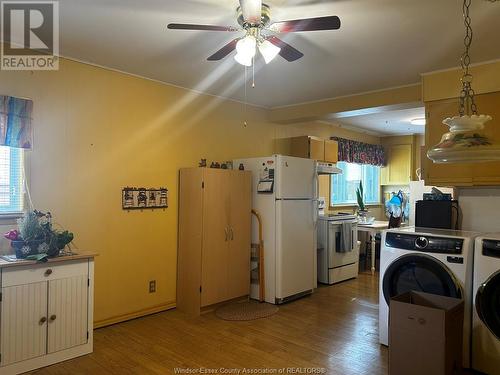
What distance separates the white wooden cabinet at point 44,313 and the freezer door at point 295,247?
200 cm

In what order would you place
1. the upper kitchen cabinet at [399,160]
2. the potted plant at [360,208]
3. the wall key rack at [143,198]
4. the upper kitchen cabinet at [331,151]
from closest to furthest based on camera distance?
the wall key rack at [143,198]
the upper kitchen cabinet at [331,151]
the potted plant at [360,208]
the upper kitchen cabinet at [399,160]

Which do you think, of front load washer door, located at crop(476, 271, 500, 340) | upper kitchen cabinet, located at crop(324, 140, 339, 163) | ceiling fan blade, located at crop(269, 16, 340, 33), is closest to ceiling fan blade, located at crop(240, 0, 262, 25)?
ceiling fan blade, located at crop(269, 16, 340, 33)

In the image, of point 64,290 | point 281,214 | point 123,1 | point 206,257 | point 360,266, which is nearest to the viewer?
point 123,1

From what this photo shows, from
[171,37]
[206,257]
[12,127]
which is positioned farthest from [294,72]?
[12,127]

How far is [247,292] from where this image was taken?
427 cm

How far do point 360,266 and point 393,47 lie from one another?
4168mm

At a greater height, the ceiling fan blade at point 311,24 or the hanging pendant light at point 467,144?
the ceiling fan blade at point 311,24

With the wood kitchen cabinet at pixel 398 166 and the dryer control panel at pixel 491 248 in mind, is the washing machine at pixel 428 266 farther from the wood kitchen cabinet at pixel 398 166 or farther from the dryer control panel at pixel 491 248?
the wood kitchen cabinet at pixel 398 166

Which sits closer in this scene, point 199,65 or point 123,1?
point 123,1

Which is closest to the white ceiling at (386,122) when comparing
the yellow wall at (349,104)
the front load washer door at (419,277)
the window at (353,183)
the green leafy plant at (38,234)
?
the window at (353,183)

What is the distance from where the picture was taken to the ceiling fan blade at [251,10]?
199 centimetres

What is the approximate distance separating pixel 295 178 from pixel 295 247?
80cm

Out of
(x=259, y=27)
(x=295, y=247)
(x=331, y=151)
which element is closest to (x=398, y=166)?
(x=331, y=151)

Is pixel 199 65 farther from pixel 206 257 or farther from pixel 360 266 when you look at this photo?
pixel 360 266
